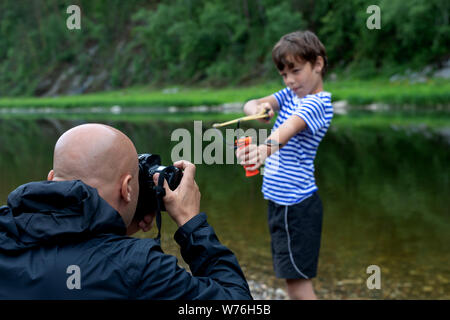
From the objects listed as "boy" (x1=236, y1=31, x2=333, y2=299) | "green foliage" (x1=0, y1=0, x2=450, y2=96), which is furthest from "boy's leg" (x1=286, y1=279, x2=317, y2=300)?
"green foliage" (x1=0, y1=0, x2=450, y2=96)

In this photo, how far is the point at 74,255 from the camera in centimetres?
137

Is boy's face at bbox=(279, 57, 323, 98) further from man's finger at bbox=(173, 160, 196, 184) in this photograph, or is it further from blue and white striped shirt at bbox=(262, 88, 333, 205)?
man's finger at bbox=(173, 160, 196, 184)

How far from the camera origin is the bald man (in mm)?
1357

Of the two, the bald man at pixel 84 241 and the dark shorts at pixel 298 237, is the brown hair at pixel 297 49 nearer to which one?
the dark shorts at pixel 298 237

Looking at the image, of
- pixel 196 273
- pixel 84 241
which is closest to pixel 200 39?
pixel 196 273

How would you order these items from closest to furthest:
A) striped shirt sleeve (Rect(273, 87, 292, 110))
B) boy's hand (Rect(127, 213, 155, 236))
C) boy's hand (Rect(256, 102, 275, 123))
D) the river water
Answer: boy's hand (Rect(127, 213, 155, 236))
boy's hand (Rect(256, 102, 275, 123))
striped shirt sleeve (Rect(273, 87, 292, 110))
the river water

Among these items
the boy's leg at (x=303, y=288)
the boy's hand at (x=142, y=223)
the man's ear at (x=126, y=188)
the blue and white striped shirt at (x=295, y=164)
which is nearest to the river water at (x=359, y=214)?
the boy's leg at (x=303, y=288)

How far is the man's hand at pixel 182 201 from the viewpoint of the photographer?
5.46 feet

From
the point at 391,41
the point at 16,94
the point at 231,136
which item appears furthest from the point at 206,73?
the point at 231,136

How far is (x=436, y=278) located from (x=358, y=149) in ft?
36.0

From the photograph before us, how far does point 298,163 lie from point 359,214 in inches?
205

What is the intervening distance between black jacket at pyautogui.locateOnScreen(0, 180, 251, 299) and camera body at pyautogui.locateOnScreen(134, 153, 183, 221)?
32 cm

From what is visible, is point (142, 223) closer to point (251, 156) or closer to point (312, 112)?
point (251, 156)
